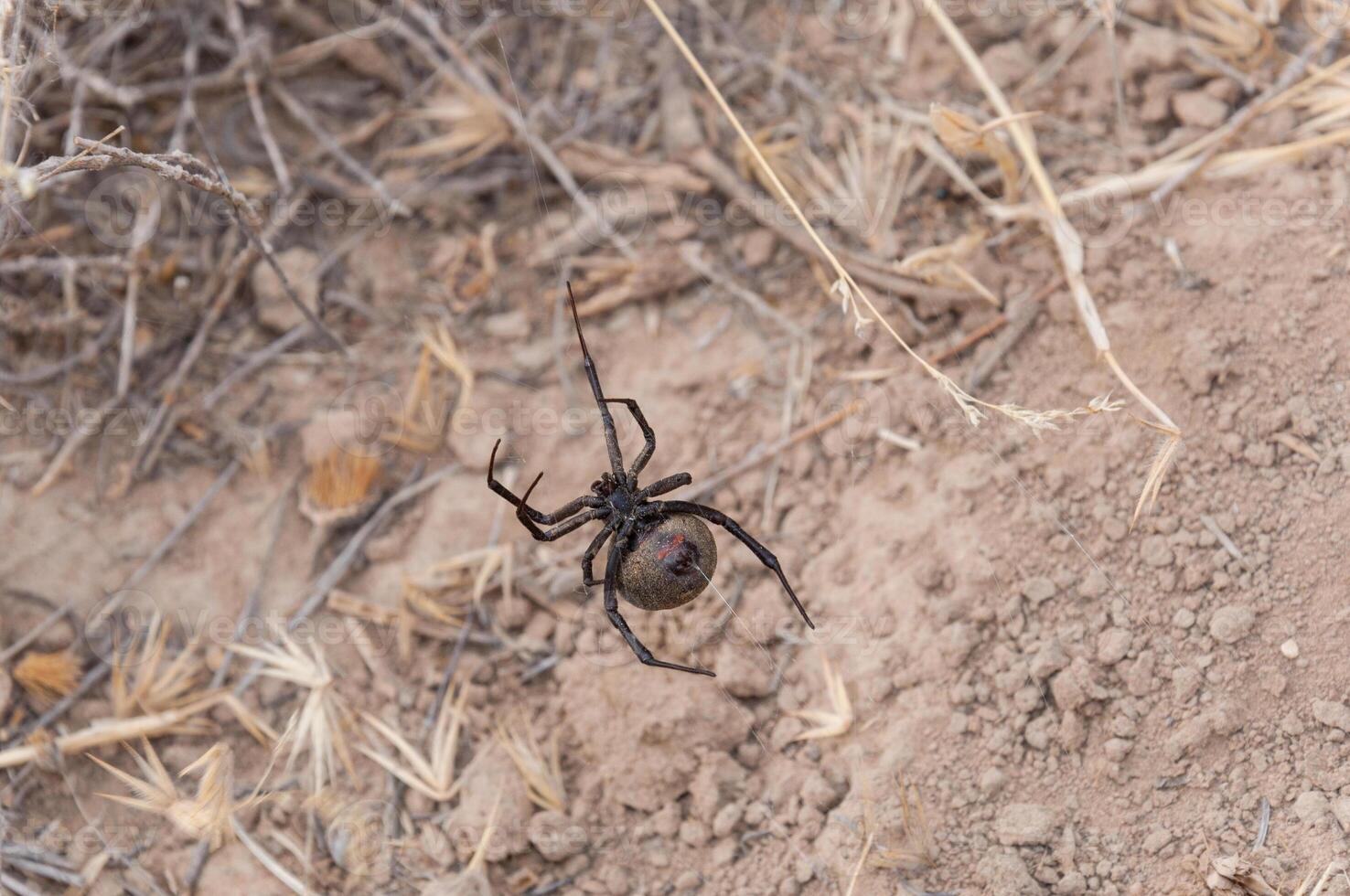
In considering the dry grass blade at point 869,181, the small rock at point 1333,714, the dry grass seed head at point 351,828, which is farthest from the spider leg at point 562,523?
the small rock at point 1333,714

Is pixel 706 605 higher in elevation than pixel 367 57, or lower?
lower

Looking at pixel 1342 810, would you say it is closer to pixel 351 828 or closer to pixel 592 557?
pixel 592 557

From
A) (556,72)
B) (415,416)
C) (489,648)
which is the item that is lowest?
(489,648)

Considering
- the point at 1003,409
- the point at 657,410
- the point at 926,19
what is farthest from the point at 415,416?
the point at 926,19

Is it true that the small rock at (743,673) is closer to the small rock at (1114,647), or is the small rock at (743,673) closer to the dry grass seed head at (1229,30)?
the small rock at (1114,647)

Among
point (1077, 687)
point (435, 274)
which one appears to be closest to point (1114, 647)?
point (1077, 687)

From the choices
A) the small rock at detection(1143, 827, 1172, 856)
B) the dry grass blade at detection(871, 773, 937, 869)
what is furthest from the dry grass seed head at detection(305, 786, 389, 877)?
the small rock at detection(1143, 827, 1172, 856)

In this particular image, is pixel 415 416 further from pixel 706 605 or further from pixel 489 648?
pixel 706 605
